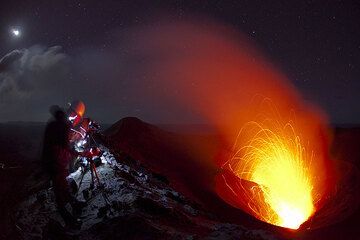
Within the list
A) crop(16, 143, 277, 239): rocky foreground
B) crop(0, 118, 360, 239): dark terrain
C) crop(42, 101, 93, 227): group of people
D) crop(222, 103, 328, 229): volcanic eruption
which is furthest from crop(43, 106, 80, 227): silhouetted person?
crop(222, 103, 328, 229): volcanic eruption

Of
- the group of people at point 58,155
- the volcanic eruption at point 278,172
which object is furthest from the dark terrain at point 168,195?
the volcanic eruption at point 278,172

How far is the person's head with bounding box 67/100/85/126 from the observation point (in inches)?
442

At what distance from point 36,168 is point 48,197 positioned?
567cm

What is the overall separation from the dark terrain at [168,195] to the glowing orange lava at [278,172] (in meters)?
2.62

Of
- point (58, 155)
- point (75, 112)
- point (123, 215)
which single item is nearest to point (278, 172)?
point (75, 112)

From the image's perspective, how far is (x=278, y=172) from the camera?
29.1 metres

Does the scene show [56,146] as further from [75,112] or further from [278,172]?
[278,172]

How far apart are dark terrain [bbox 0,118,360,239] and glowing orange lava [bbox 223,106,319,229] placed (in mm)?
2616

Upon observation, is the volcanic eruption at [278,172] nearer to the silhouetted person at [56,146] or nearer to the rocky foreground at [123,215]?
the rocky foreground at [123,215]

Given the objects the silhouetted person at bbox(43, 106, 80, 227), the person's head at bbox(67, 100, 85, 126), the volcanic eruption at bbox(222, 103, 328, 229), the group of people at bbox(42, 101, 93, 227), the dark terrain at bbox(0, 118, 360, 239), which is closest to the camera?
the dark terrain at bbox(0, 118, 360, 239)

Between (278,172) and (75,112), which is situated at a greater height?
(278,172)

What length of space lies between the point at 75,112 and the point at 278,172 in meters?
21.7

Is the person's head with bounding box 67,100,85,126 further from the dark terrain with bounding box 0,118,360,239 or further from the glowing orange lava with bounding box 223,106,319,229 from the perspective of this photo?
the glowing orange lava with bounding box 223,106,319,229

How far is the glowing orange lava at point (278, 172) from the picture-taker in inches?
898
